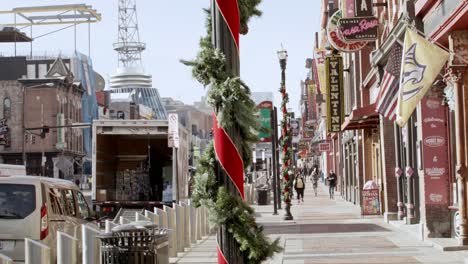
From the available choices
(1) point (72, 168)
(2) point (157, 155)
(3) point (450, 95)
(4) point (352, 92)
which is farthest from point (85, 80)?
(3) point (450, 95)

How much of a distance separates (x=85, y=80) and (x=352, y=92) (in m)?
79.4

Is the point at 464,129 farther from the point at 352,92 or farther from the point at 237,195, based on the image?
the point at 352,92

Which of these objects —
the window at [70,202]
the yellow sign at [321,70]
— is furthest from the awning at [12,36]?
the window at [70,202]

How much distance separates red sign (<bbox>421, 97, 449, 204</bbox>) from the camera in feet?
58.4

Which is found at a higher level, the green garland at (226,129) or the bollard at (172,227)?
the green garland at (226,129)

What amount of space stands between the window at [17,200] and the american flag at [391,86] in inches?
297

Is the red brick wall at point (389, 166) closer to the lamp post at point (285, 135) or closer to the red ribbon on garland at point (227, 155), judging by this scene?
the lamp post at point (285, 135)

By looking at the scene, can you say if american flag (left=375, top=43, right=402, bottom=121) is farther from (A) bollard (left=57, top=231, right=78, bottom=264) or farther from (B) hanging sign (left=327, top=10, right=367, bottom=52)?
(A) bollard (left=57, top=231, right=78, bottom=264)

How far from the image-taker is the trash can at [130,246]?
8.66 m

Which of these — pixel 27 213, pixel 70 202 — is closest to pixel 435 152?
pixel 70 202

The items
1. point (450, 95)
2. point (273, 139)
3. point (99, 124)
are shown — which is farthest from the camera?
point (273, 139)

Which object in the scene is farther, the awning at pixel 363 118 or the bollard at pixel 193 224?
the awning at pixel 363 118

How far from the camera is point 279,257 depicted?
1549 centimetres

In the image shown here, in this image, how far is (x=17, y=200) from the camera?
13.0 meters
